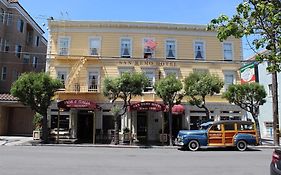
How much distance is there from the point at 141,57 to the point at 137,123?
5.76 m

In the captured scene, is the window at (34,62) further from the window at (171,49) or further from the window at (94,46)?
the window at (171,49)

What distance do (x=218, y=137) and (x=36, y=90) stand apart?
501 inches

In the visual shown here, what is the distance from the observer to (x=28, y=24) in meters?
37.1

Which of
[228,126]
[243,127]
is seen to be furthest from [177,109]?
[243,127]

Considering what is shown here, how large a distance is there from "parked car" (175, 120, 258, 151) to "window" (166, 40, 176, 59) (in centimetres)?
983

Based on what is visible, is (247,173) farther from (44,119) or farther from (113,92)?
(44,119)

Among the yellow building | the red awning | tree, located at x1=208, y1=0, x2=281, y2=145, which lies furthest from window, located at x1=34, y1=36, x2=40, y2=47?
tree, located at x1=208, y1=0, x2=281, y2=145

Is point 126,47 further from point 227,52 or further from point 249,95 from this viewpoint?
point 249,95

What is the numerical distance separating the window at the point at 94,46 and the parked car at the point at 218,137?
38.7 feet

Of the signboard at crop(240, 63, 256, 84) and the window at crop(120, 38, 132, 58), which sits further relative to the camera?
the signboard at crop(240, 63, 256, 84)

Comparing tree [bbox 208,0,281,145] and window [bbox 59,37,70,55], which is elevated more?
window [bbox 59,37,70,55]

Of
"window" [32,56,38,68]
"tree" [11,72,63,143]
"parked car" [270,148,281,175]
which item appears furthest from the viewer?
"window" [32,56,38,68]

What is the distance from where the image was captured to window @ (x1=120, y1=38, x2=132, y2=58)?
91.2 feet

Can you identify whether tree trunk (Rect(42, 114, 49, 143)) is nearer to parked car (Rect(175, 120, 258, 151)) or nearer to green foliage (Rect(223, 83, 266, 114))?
parked car (Rect(175, 120, 258, 151))
